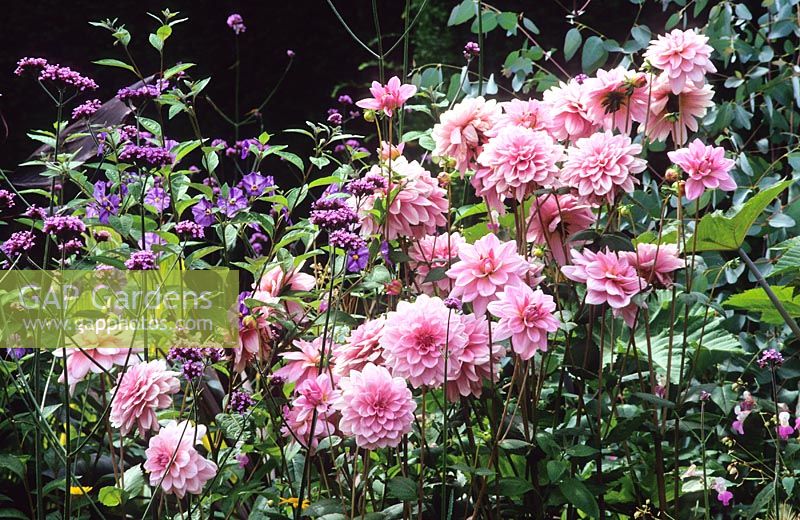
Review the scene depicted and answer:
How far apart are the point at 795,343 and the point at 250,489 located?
1613mm

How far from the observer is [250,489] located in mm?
1477

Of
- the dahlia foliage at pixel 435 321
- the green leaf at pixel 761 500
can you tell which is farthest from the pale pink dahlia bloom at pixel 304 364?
the green leaf at pixel 761 500

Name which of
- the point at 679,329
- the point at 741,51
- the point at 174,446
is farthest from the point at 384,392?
the point at 741,51

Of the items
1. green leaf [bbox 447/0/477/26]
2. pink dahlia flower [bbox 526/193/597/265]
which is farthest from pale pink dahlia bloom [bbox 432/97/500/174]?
green leaf [bbox 447/0/477/26]

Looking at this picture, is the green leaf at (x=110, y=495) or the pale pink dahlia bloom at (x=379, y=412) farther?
the green leaf at (x=110, y=495)

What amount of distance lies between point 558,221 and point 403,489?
1.63 ft

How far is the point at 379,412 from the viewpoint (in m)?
1.17

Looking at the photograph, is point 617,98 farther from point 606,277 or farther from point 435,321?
point 435,321

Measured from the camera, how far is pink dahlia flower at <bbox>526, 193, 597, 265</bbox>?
1.44 m

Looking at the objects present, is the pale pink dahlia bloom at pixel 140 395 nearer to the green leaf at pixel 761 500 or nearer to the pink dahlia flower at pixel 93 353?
the pink dahlia flower at pixel 93 353

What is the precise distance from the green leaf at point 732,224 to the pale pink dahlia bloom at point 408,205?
44cm

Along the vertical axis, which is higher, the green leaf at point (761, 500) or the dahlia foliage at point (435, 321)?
the dahlia foliage at point (435, 321)

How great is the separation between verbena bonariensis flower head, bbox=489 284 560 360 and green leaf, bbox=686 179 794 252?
443mm

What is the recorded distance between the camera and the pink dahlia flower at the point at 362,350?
130 cm
